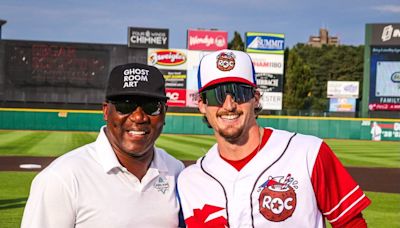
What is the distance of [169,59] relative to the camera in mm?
38375

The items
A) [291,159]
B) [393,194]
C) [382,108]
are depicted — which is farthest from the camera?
[382,108]

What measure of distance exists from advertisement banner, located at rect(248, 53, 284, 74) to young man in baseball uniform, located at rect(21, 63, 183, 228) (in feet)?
116

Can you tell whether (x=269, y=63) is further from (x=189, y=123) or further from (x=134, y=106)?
(x=134, y=106)

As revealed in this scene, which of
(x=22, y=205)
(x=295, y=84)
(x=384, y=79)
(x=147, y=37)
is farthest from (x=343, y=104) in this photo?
(x=22, y=205)

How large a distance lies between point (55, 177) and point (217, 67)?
3.52 ft

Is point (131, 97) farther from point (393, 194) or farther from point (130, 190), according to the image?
point (393, 194)

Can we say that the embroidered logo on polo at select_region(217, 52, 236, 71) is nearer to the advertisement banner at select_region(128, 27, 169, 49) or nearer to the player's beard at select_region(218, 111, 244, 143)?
the player's beard at select_region(218, 111, 244, 143)

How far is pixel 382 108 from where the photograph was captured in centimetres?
3744

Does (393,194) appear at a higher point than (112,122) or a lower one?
lower

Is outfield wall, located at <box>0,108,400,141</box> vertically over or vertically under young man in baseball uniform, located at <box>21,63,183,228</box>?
under

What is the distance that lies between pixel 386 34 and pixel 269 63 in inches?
320

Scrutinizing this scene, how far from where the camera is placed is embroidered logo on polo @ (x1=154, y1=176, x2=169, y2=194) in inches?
114

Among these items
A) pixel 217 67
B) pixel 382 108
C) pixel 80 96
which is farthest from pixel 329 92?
pixel 217 67

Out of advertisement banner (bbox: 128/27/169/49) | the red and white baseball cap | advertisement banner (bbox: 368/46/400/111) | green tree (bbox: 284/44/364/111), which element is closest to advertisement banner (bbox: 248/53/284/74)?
advertisement banner (bbox: 368/46/400/111)
